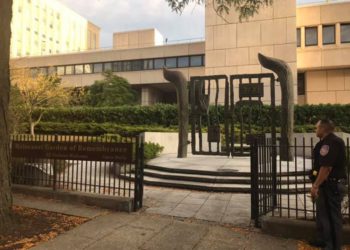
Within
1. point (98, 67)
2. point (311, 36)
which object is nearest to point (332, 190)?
point (311, 36)

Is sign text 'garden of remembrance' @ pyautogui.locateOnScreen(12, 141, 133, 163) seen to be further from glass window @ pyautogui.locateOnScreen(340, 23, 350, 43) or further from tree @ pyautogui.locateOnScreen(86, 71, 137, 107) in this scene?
glass window @ pyautogui.locateOnScreen(340, 23, 350, 43)

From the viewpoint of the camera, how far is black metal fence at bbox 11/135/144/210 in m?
7.37

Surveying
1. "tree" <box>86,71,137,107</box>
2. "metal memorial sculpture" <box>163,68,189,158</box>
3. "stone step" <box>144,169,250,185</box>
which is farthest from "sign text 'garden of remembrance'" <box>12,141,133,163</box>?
"tree" <box>86,71,137,107</box>

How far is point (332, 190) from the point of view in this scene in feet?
15.8

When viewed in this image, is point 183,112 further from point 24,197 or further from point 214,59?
point 214,59

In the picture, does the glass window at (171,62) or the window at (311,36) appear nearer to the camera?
the window at (311,36)

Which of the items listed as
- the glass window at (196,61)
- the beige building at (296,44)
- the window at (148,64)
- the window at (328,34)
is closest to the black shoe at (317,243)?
the beige building at (296,44)

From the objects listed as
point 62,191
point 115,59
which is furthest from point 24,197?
point 115,59

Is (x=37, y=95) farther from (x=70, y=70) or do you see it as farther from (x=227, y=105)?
(x=227, y=105)

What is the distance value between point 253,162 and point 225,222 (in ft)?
4.23

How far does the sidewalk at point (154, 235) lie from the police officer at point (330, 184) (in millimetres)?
665

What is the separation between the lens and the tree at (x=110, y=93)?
3400 cm

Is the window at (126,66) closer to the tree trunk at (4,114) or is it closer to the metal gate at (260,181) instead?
the tree trunk at (4,114)

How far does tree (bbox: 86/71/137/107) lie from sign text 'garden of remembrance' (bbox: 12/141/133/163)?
24681 millimetres
